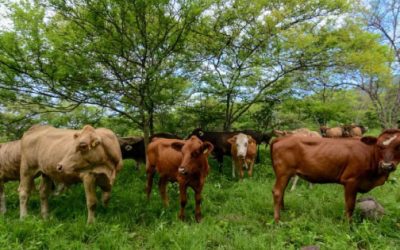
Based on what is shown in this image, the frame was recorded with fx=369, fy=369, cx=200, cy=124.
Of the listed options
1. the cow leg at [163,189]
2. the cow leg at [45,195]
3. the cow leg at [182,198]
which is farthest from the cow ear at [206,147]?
the cow leg at [45,195]

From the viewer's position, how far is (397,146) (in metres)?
5.94

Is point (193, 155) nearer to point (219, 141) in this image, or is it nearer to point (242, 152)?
point (242, 152)

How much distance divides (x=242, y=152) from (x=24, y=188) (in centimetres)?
578

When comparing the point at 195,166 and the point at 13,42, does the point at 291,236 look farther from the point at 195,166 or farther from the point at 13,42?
the point at 13,42

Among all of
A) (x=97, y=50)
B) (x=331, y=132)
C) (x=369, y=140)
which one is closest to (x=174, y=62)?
(x=97, y=50)

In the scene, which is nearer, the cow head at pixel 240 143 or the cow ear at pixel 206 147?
the cow ear at pixel 206 147

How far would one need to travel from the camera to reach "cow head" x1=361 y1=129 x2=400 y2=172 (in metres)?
5.82

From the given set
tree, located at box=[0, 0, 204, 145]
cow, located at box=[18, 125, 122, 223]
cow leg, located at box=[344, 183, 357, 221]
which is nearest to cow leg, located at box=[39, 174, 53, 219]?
cow, located at box=[18, 125, 122, 223]

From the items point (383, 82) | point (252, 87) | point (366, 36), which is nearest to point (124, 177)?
point (252, 87)

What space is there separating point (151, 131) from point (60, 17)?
442cm

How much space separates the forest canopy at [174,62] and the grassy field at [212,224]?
254cm

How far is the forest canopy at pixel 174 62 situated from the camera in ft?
26.9

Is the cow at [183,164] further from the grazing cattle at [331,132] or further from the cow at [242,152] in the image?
the grazing cattle at [331,132]

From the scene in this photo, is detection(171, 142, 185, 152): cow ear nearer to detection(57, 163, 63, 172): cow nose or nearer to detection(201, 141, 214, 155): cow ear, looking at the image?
detection(201, 141, 214, 155): cow ear
